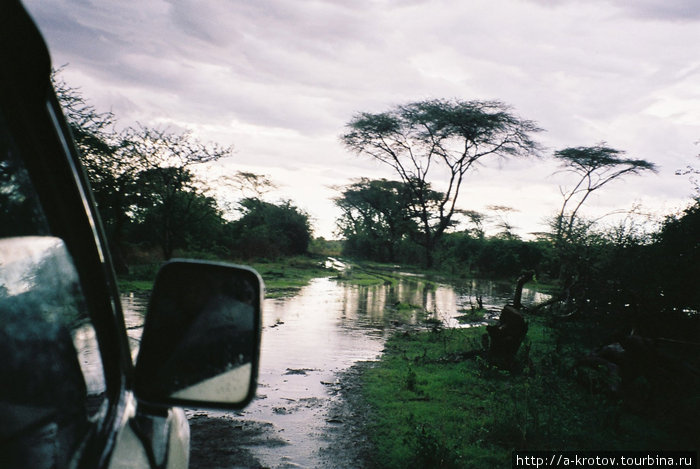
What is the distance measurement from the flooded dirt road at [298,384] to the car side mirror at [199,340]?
56 cm

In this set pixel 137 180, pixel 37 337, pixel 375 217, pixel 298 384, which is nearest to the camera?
pixel 37 337

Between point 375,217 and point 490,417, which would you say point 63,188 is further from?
point 375,217

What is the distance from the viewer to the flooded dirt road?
4.09m

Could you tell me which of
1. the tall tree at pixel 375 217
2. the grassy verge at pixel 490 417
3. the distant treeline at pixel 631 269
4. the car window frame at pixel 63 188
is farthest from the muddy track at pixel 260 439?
the tall tree at pixel 375 217

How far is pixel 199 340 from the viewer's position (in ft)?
3.58

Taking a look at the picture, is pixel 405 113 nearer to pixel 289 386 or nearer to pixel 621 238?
pixel 621 238

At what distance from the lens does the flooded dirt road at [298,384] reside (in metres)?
4.09

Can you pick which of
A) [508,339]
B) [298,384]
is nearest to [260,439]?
A: [298,384]

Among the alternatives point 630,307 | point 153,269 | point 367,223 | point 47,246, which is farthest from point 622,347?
point 367,223

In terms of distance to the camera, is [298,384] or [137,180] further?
[137,180]

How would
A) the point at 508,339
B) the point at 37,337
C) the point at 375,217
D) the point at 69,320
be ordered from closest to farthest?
the point at 37,337, the point at 69,320, the point at 508,339, the point at 375,217

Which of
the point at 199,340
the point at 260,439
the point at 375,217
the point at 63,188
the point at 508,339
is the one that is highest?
the point at 375,217

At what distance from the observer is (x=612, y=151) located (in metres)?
33.3

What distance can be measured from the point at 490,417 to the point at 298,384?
8.40 feet
